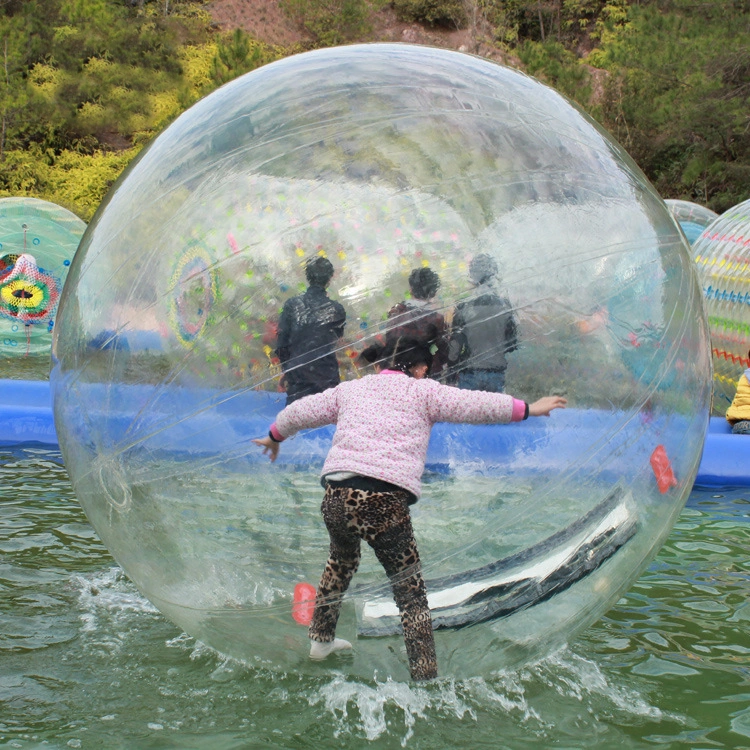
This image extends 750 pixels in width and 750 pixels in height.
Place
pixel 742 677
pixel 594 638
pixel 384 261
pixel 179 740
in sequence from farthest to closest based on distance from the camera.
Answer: pixel 594 638 < pixel 742 677 < pixel 179 740 < pixel 384 261

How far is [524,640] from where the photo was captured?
9.90 ft

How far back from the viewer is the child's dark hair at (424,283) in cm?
262

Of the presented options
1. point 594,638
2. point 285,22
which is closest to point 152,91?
point 285,22

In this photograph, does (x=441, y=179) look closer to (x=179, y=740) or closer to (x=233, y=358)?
(x=233, y=358)

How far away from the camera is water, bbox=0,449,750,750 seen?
287cm

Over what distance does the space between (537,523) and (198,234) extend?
127 centimetres

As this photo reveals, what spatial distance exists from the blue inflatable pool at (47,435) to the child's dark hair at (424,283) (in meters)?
3.66

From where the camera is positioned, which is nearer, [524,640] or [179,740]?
[179,740]

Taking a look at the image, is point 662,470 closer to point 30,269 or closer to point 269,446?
point 269,446

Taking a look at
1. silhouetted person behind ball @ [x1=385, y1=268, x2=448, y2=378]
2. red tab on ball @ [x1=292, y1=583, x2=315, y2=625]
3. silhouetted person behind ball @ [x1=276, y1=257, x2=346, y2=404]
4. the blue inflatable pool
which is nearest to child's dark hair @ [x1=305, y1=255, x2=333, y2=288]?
silhouetted person behind ball @ [x1=276, y1=257, x2=346, y2=404]

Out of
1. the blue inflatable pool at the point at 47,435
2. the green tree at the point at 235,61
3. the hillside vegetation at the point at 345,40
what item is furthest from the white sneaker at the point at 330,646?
the green tree at the point at 235,61

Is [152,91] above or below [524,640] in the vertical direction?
above

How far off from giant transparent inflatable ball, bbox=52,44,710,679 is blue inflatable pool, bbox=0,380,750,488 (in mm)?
3126

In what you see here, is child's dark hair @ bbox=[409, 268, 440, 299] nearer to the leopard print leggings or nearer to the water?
the leopard print leggings
